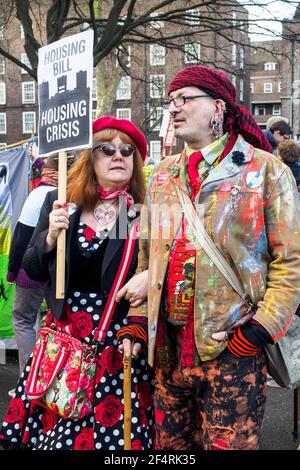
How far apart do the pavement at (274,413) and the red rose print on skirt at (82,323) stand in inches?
70.2

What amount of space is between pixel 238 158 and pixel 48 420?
5.03ft

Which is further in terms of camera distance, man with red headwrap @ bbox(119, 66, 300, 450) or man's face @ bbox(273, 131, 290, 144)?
man's face @ bbox(273, 131, 290, 144)

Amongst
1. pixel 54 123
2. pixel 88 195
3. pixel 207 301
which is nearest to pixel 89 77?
pixel 54 123

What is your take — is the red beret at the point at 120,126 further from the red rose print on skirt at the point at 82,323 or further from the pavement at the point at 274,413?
the pavement at the point at 274,413

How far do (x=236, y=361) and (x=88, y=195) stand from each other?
1.16 meters

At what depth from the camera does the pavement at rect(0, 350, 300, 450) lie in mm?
4027

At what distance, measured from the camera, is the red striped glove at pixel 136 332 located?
256 cm

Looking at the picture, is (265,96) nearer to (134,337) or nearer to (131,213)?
(131,213)

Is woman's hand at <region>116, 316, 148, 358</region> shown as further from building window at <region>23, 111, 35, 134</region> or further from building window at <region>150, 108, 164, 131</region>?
building window at <region>23, 111, 35, 134</region>

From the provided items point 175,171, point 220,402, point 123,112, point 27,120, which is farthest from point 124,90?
point 220,402

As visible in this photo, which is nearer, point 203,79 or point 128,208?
point 203,79

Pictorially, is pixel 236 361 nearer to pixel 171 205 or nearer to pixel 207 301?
pixel 207 301

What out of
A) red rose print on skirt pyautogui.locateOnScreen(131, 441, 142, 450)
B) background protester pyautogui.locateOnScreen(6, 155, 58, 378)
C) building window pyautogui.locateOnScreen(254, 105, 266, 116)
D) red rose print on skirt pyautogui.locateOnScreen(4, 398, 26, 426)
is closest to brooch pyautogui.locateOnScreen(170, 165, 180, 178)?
red rose print on skirt pyautogui.locateOnScreen(131, 441, 142, 450)
